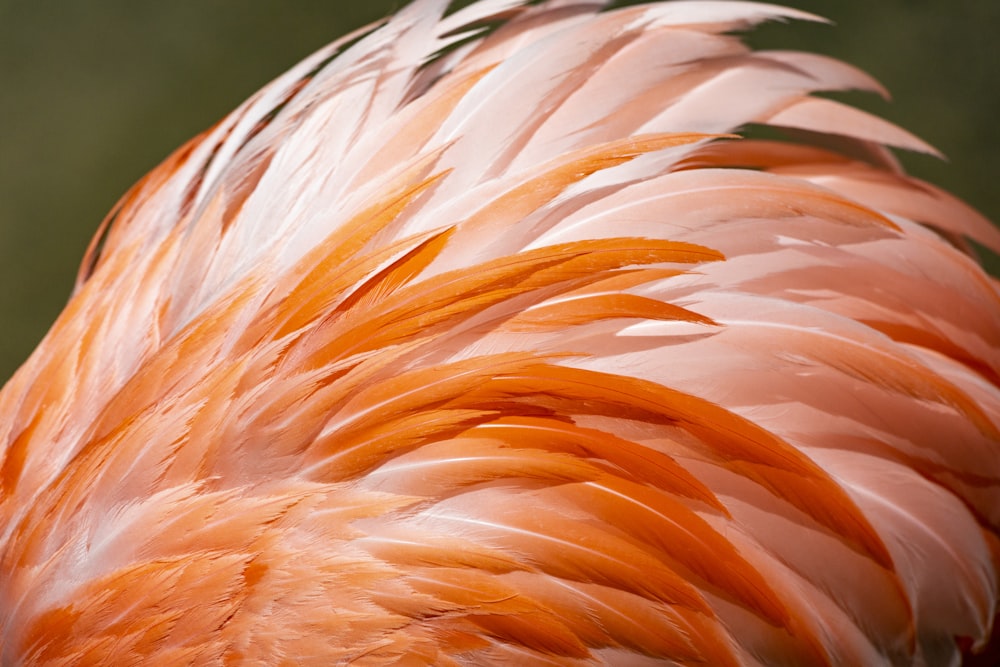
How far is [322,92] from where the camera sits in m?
0.94

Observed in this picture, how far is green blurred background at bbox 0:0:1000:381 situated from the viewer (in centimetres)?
152

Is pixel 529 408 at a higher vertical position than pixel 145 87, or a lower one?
lower

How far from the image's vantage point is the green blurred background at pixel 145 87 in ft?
4.98

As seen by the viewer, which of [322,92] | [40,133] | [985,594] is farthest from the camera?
[40,133]

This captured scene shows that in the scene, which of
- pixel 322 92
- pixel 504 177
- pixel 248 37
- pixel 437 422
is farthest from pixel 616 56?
pixel 248 37

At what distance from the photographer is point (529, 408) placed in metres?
0.73

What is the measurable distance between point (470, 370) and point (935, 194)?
0.60 meters

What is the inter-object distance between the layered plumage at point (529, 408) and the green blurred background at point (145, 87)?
0.72 meters

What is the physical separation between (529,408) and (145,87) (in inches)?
45.9

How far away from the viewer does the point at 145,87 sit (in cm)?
157

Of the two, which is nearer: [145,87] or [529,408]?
[529,408]

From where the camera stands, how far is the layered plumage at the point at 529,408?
2.33ft

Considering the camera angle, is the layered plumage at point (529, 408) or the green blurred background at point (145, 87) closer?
the layered plumage at point (529, 408)

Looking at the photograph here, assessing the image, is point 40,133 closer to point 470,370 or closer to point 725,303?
point 470,370
